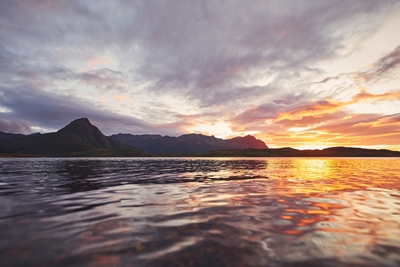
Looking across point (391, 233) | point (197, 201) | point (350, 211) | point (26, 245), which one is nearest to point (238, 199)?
point (197, 201)

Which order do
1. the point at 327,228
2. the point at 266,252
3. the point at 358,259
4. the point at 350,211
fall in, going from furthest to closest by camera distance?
the point at 350,211 < the point at 327,228 < the point at 266,252 < the point at 358,259

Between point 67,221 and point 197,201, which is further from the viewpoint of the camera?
point 197,201

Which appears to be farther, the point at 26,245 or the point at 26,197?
the point at 26,197

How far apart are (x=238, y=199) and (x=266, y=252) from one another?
8.10 meters

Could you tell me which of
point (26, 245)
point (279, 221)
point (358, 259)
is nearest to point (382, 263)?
point (358, 259)

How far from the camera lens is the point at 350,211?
36.8ft

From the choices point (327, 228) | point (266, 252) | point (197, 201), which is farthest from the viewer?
point (197, 201)

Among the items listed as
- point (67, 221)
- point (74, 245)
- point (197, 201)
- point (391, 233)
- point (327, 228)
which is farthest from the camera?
point (197, 201)

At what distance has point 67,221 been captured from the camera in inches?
376

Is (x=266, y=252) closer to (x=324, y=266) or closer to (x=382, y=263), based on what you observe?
(x=324, y=266)

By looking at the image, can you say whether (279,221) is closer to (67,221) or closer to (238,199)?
(238,199)

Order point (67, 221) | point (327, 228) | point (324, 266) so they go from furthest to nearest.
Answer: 1. point (67, 221)
2. point (327, 228)
3. point (324, 266)

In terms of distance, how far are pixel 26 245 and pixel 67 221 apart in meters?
2.60

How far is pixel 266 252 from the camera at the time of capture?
252 inches
